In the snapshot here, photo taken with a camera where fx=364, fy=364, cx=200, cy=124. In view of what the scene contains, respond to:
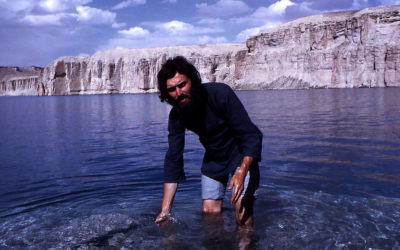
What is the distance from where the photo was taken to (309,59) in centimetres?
8900

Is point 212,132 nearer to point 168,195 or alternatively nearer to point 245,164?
point 245,164

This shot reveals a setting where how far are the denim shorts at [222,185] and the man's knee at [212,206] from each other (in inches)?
3.1

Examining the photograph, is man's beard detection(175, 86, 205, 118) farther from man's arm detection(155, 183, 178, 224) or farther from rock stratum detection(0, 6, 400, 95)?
rock stratum detection(0, 6, 400, 95)

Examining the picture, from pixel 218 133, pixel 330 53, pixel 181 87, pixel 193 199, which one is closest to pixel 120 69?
pixel 330 53

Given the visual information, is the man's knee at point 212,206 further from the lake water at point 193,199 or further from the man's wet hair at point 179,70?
the man's wet hair at point 179,70

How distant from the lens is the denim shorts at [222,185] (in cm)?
377

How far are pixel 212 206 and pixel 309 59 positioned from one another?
9035 cm

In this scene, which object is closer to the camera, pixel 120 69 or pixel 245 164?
pixel 245 164

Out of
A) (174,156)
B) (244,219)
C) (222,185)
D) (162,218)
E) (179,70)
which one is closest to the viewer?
(179,70)

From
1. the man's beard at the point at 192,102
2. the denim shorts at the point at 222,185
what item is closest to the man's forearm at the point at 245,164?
the denim shorts at the point at 222,185

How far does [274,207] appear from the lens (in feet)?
17.5

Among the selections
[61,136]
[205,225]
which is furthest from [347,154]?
[61,136]

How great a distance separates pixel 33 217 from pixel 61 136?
10.3 meters

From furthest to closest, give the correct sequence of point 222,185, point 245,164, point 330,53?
point 330,53
point 222,185
point 245,164
